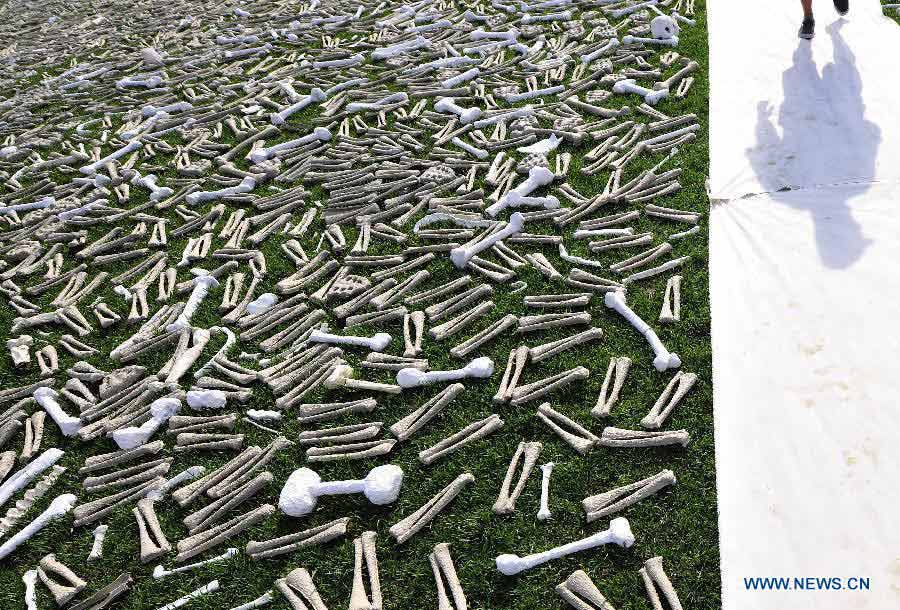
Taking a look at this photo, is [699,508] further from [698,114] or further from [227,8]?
[227,8]

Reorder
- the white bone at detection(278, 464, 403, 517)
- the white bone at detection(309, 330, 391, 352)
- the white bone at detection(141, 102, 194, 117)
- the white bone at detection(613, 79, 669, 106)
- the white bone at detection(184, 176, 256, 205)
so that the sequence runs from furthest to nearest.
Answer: the white bone at detection(141, 102, 194, 117) → the white bone at detection(184, 176, 256, 205) → the white bone at detection(613, 79, 669, 106) → the white bone at detection(309, 330, 391, 352) → the white bone at detection(278, 464, 403, 517)

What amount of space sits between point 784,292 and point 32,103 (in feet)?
41.4

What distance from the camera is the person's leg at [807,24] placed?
8422 millimetres

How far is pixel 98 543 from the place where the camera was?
4.55m

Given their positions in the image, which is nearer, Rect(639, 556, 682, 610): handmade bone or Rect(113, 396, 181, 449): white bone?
Rect(639, 556, 682, 610): handmade bone

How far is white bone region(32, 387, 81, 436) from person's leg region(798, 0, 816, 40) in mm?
8869

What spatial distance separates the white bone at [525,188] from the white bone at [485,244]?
0.23 m

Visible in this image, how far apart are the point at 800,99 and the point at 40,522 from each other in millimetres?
7984

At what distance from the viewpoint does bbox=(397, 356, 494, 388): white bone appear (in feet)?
17.0

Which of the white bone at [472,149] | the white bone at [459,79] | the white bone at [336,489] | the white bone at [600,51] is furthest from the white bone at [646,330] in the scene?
the white bone at [459,79]

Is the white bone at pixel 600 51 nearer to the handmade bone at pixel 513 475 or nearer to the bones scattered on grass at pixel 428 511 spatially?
the handmade bone at pixel 513 475

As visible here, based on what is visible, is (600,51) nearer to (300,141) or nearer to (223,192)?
(300,141)

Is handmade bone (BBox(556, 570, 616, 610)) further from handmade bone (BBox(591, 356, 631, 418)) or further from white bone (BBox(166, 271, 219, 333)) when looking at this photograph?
white bone (BBox(166, 271, 219, 333))

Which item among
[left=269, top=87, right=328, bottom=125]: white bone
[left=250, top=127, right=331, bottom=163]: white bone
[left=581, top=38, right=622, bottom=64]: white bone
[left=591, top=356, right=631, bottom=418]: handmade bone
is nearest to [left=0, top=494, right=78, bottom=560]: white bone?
[left=591, top=356, right=631, bottom=418]: handmade bone
